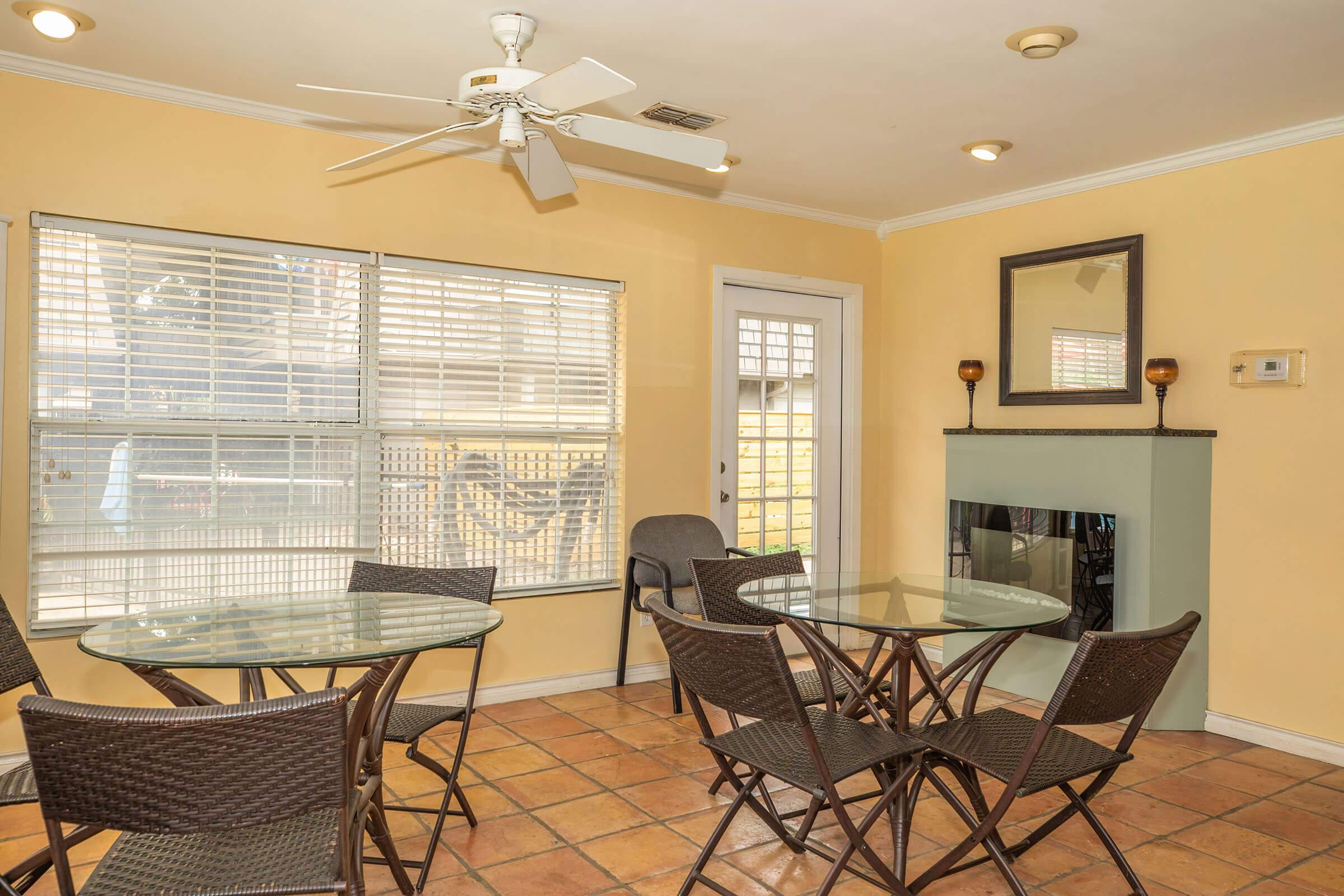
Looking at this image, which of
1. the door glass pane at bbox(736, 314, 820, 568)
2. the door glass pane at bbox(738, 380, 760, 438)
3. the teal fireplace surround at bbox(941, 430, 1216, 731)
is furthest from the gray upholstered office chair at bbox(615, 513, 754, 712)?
the teal fireplace surround at bbox(941, 430, 1216, 731)

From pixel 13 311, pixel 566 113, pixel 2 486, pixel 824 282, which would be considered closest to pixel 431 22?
pixel 566 113

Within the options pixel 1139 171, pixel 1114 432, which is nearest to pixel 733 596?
pixel 1114 432

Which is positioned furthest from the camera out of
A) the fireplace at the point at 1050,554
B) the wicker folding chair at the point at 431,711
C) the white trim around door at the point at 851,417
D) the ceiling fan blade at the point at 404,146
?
the white trim around door at the point at 851,417

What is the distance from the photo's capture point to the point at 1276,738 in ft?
12.3

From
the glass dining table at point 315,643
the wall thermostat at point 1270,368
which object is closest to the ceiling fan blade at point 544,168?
the glass dining table at point 315,643

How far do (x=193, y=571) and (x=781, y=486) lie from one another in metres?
2.95

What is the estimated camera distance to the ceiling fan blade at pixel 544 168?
3041 mm

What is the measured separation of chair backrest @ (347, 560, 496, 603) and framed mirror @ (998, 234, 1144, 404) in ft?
9.79

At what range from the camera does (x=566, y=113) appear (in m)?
2.62

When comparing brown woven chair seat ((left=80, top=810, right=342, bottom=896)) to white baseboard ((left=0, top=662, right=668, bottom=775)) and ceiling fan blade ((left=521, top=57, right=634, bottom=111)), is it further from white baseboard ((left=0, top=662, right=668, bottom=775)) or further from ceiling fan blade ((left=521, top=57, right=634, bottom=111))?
white baseboard ((left=0, top=662, right=668, bottom=775))

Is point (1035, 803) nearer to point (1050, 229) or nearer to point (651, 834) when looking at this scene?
point (651, 834)

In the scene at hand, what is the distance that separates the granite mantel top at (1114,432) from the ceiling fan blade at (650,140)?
2390 millimetres

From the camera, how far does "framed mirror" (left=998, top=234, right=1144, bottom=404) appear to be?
4.26 m

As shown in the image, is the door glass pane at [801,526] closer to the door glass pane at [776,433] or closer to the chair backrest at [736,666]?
the door glass pane at [776,433]
